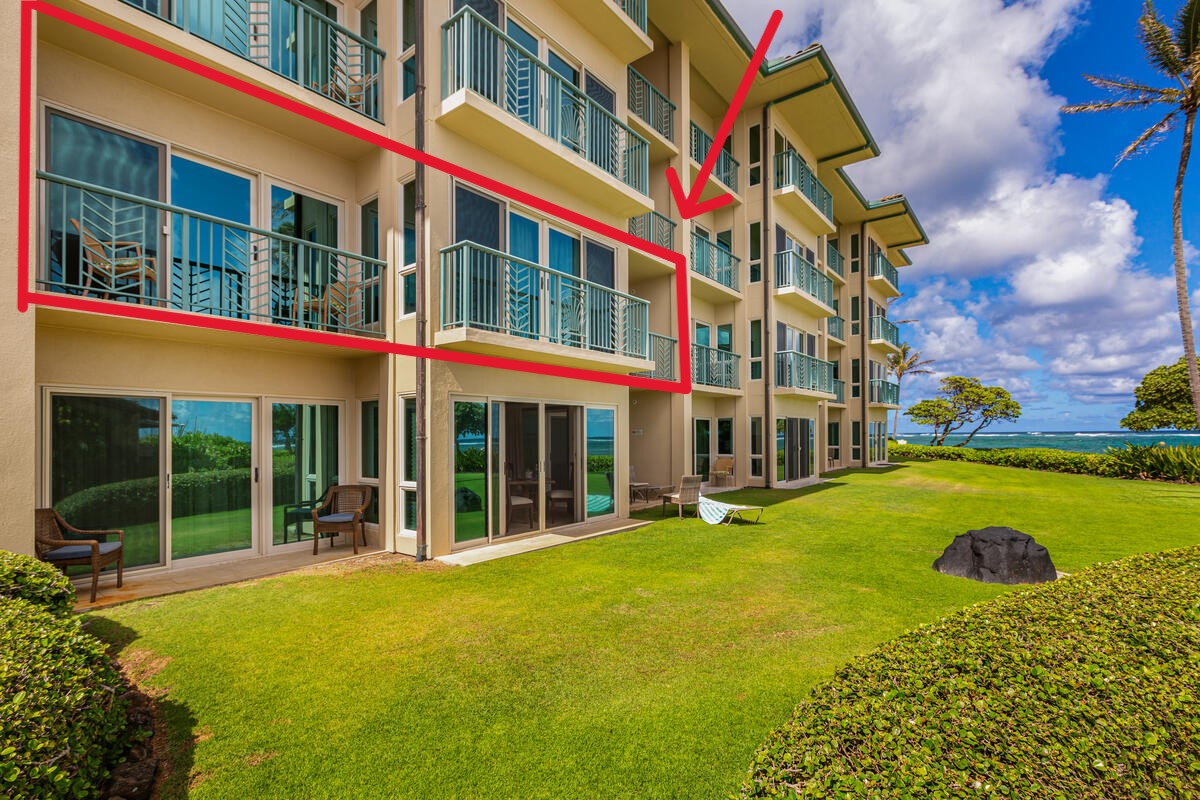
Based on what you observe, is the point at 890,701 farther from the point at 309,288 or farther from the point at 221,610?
the point at 309,288

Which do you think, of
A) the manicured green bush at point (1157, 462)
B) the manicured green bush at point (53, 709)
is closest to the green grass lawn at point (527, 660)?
the manicured green bush at point (53, 709)

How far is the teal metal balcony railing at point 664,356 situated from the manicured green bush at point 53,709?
13293 mm

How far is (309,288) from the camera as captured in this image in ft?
29.5

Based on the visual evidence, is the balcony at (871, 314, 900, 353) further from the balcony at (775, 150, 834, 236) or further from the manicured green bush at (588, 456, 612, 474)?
the manicured green bush at (588, 456, 612, 474)

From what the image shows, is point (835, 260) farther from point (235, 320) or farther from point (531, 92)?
point (235, 320)

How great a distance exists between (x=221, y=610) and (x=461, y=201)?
6630mm

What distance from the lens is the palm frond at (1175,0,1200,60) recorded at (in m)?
16.5

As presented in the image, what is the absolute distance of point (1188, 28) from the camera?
16.8 meters

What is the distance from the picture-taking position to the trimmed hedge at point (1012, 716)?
226 centimetres

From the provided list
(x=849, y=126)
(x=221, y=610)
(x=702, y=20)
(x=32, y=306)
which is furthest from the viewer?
(x=849, y=126)

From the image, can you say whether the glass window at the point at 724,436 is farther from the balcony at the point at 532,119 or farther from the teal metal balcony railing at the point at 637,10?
the teal metal balcony railing at the point at 637,10

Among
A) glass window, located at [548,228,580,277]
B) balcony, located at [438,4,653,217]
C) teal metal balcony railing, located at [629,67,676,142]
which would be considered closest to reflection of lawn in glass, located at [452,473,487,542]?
glass window, located at [548,228,580,277]

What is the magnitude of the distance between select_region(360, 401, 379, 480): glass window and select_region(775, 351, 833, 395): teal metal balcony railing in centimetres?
1416

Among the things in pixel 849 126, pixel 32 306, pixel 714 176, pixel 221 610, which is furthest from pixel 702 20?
pixel 221 610
